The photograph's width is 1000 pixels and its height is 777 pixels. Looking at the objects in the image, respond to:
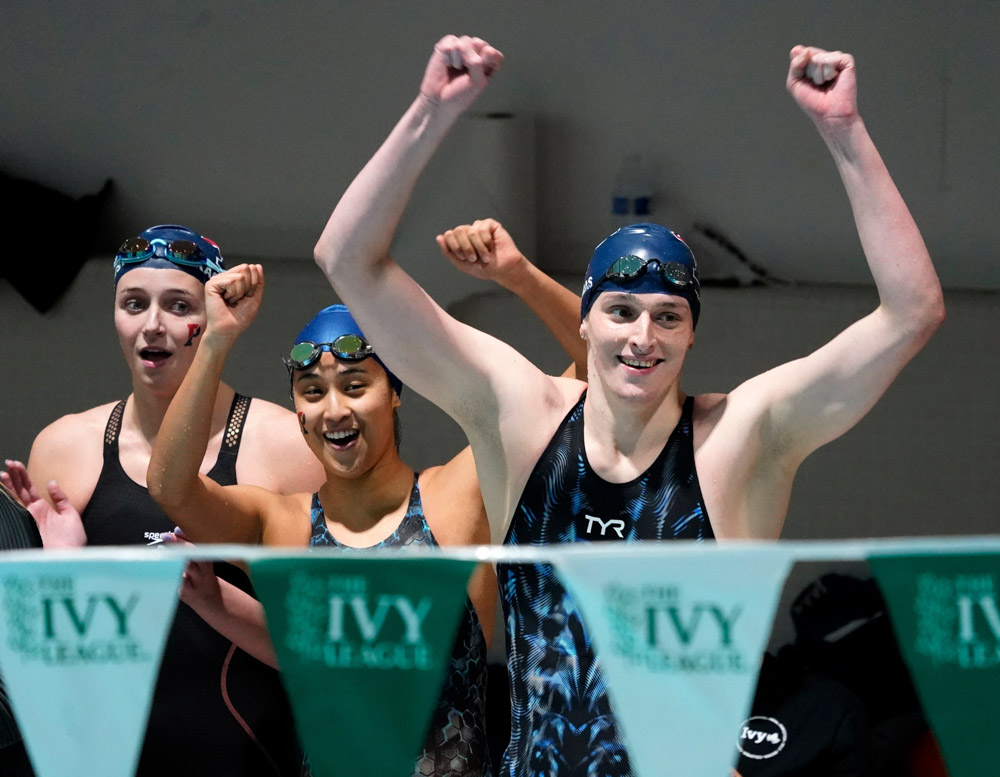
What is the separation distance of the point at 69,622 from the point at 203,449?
0.75m

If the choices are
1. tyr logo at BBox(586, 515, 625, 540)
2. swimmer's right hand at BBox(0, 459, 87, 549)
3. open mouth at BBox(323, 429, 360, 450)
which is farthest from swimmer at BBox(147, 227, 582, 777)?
tyr logo at BBox(586, 515, 625, 540)

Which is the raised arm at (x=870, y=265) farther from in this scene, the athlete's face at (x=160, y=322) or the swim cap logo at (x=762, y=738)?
the swim cap logo at (x=762, y=738)

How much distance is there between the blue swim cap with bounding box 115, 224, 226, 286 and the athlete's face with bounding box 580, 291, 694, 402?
1289 mm

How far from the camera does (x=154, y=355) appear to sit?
3.80 metres

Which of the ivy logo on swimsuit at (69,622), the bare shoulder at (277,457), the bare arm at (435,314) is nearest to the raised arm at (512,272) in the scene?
the bare arm at (435,314)

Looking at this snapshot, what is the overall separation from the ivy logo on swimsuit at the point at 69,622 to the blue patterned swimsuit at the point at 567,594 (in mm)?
830

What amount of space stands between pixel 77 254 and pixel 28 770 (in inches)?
115

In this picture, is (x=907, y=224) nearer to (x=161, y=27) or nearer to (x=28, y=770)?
(x=28, y=770)

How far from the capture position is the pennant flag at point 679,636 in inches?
101

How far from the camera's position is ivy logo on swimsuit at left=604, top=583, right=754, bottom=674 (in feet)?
8.46

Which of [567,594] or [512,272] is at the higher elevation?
[512,272]

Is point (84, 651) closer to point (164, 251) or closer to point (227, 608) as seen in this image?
point (227, 608)

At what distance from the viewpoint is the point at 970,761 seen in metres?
2.65

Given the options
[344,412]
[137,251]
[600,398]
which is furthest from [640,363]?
[137,251]
